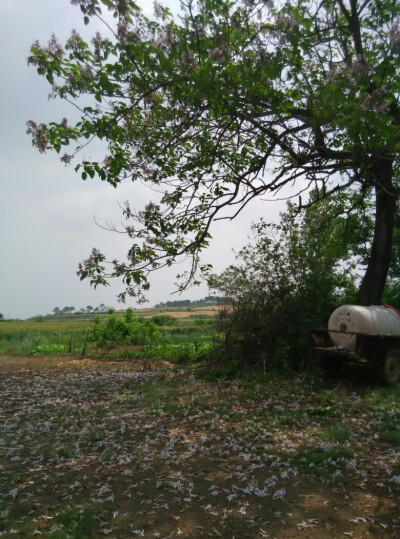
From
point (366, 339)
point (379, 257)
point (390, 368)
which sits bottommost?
point (390, 368)

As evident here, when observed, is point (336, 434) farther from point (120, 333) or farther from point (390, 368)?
point (120, 333)

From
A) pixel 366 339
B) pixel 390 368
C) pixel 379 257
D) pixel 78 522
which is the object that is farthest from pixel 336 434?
pixel 379 257

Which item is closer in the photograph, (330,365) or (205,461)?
(205,461)

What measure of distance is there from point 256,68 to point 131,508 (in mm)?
7662

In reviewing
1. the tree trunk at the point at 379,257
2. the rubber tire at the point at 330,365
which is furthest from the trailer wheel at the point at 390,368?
the tree trunk at the point at 379,257

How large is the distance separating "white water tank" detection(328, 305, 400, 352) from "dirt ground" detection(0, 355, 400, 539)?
116cm

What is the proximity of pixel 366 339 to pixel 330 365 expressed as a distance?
5.45ft

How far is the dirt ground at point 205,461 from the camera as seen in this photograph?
5.06 metres

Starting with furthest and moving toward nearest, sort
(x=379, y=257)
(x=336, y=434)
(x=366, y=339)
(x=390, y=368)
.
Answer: (x=379, y=257) < (x=390, y=368) < (x=366, y=339) < (x=336, y=434)

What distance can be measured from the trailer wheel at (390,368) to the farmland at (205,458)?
0.33 metres

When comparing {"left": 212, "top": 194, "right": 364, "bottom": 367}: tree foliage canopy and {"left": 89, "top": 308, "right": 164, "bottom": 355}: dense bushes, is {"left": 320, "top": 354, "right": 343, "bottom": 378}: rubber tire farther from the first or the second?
{"left": 89, "top": 308, "right": 164, "bottom": 355}: dense bushes

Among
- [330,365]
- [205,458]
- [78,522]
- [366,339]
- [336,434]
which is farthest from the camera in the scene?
[330,365]

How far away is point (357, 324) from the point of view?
11.2 m

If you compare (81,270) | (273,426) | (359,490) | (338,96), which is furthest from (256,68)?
(359,490)
